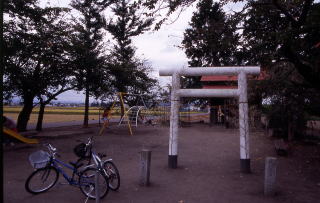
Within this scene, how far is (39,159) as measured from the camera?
6.12 meters

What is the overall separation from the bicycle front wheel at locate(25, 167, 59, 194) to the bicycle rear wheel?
1072 millimetres

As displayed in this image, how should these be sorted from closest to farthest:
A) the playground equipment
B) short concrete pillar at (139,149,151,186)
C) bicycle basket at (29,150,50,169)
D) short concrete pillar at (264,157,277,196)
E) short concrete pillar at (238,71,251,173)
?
bicycle basket at (29,150,50,169)
short concrete pillar at (264,157,277,196)
short concrete pillar at (139,149,151,186)
short concrete pillar at (238,71,251,173)
the playground equipment

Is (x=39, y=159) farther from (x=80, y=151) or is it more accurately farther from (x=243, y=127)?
(x=243, y=127)

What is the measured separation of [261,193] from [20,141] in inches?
390

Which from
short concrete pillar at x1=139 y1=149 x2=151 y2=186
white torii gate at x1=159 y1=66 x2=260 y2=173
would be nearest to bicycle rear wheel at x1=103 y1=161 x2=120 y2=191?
short concrete pillar at x1=139 y1=149 x2=151 y2=186

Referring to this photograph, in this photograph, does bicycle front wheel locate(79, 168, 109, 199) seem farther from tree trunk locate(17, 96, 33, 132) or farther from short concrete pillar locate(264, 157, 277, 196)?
tree trunk locate(17, 96, 33, 132)

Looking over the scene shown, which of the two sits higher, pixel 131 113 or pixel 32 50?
pixel 32 50

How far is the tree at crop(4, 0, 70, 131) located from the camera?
1271 centimetres

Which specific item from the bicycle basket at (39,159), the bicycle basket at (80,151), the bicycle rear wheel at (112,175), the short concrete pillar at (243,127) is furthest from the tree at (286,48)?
the bicycle basket at (39,159)

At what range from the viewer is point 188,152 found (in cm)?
1163

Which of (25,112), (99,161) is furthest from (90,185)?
(25,112)

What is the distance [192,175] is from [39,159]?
3.86 metres

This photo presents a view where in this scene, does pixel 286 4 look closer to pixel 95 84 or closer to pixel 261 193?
pixel 261 193

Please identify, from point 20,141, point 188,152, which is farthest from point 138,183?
point 20,141
